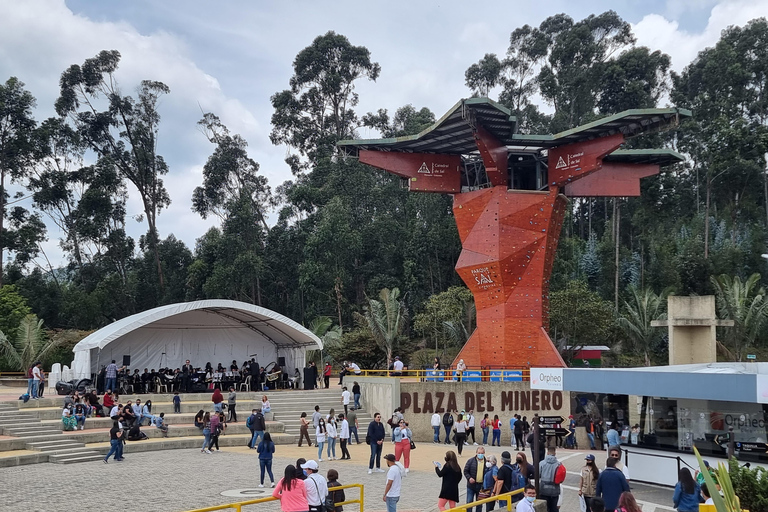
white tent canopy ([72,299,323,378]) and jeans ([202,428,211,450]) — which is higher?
white tent canopy ([72,299,323,378])

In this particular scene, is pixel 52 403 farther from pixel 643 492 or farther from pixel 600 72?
pixel 600 72

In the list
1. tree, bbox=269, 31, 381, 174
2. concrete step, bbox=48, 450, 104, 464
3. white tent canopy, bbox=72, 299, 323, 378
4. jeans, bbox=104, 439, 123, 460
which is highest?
tree, bbox=269, 31, 381, 174

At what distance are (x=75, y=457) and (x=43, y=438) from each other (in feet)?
5.39

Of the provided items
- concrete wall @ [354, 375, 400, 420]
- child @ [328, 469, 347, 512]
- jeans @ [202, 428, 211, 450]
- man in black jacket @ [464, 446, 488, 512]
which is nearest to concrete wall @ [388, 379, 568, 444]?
concrete wall @ [354, 375, 400, 420]

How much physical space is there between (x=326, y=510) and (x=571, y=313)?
2940 centimetres

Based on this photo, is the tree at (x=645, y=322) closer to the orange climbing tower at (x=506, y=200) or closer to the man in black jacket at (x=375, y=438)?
the orange climbing tower at (x=506, y=200)

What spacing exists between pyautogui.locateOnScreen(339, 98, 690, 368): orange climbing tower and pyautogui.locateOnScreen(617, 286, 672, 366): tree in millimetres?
10361

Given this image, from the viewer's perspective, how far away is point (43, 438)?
19719 millimetres

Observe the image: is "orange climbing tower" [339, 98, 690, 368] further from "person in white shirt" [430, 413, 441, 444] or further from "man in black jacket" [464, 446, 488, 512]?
"man in black jacket" [464, 446, 488, 512]

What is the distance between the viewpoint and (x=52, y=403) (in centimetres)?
2336

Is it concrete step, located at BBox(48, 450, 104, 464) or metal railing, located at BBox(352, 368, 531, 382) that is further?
metal railing, located at BBox(352, 368, 531, 382)

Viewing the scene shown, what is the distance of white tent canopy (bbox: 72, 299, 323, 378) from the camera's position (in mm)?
30719

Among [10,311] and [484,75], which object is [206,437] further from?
[484,75]

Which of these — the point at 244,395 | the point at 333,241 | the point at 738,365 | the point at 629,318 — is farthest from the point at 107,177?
the point at 738,365
